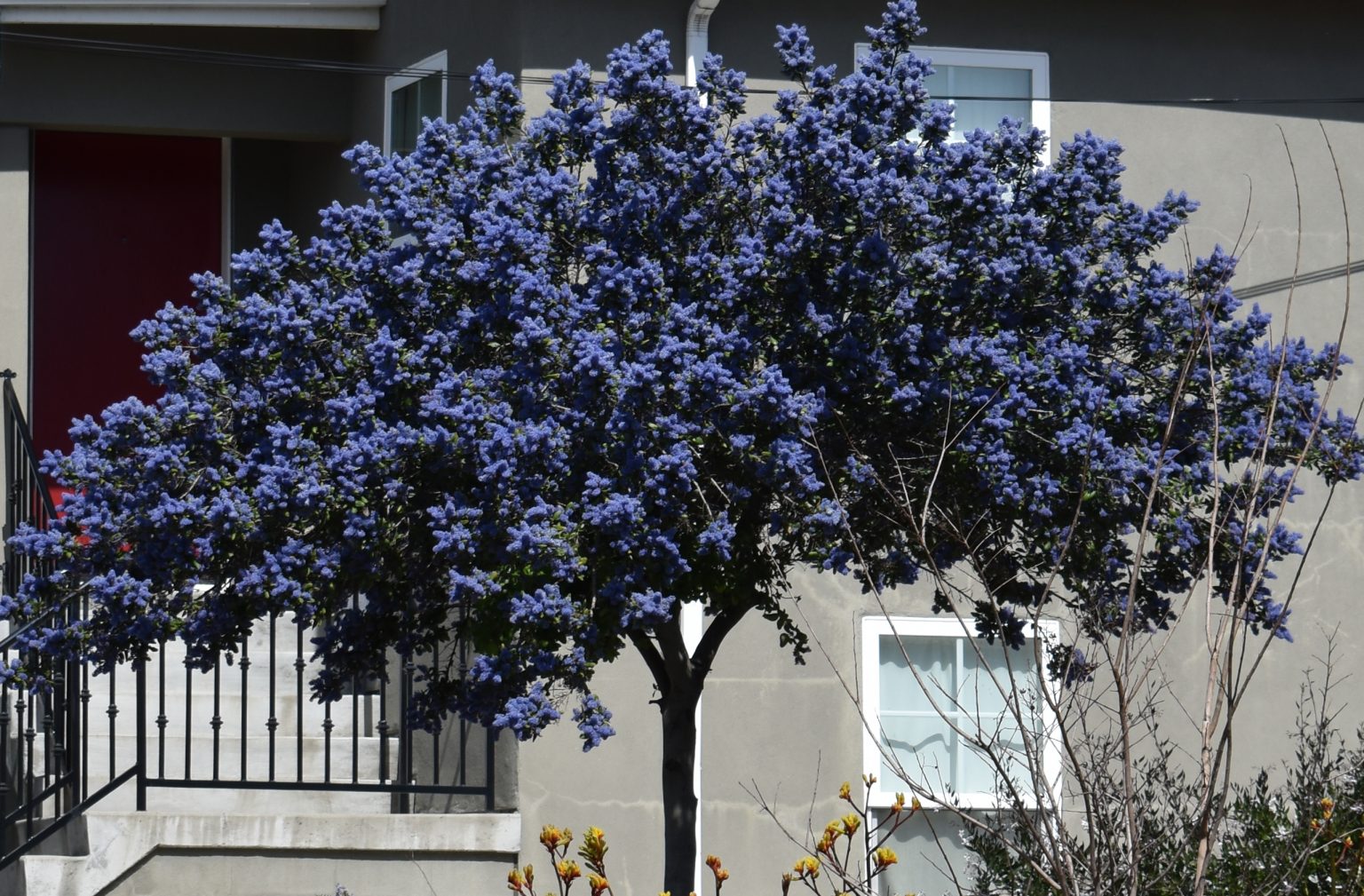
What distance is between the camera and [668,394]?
4.77m

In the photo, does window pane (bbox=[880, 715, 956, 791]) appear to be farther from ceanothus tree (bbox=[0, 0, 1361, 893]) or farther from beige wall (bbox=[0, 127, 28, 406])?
beige wall (bbox=[0, 127, 28, 406])

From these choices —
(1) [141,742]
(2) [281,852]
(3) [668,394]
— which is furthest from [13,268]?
(3) [668,394]

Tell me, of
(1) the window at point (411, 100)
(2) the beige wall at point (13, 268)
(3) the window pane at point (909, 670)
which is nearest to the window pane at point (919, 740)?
(3) the window pane at point (909, 670)

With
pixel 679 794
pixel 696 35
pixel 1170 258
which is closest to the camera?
pixel 679 794

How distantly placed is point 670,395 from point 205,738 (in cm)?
415

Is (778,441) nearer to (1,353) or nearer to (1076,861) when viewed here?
(1076,861)

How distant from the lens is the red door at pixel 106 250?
1067 cm

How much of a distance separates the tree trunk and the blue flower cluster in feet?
1.73

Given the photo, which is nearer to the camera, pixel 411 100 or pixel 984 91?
pixel 984 91

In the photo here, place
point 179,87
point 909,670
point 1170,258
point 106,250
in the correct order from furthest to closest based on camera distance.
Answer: point 106,250
point 179,87
point 1170,258
point 909,670

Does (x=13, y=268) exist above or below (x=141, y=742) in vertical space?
above

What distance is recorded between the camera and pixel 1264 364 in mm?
5234

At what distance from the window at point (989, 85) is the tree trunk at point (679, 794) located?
13.5 ft

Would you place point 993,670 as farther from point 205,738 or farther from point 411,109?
point 411,109
